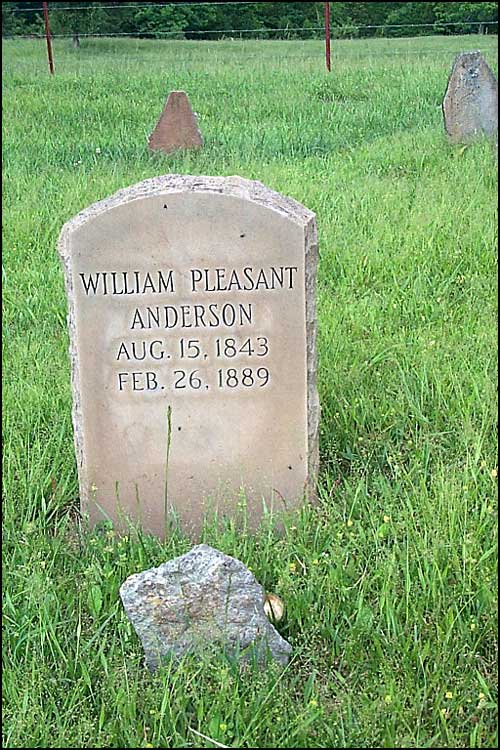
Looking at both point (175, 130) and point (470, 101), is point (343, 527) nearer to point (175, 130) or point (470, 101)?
point (470, 101)

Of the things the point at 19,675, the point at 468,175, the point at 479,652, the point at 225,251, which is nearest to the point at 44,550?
the point at 19,675

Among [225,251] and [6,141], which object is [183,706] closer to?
[225,251]

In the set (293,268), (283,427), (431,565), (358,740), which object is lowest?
(358,740)

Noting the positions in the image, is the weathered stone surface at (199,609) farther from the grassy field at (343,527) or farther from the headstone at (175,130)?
the headstone at (175,130)

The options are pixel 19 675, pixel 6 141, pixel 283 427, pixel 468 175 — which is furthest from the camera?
pixel 6 141

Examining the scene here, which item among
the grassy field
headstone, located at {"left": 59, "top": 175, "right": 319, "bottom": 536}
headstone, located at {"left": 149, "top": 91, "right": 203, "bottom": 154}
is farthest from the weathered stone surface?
headstone, located at {"left": 149, "top": 91, "right": 203, "bottom": 154}

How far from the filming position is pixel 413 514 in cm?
288

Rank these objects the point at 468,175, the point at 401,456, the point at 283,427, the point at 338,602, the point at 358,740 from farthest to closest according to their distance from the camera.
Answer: the point at 468,175 → the point at 401,456 → the point at 283,427 → the point at 338,602 → the point at 358,740

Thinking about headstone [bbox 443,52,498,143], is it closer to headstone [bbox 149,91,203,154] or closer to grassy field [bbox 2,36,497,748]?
grassy field [bbox 2,36,497,748]

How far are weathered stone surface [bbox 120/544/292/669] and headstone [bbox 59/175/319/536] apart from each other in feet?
2.08

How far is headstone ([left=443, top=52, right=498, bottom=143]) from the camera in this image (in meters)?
7.79

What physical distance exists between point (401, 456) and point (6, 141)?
21.7 feet

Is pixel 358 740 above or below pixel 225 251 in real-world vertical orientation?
below

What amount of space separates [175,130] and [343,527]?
20.3 feet
